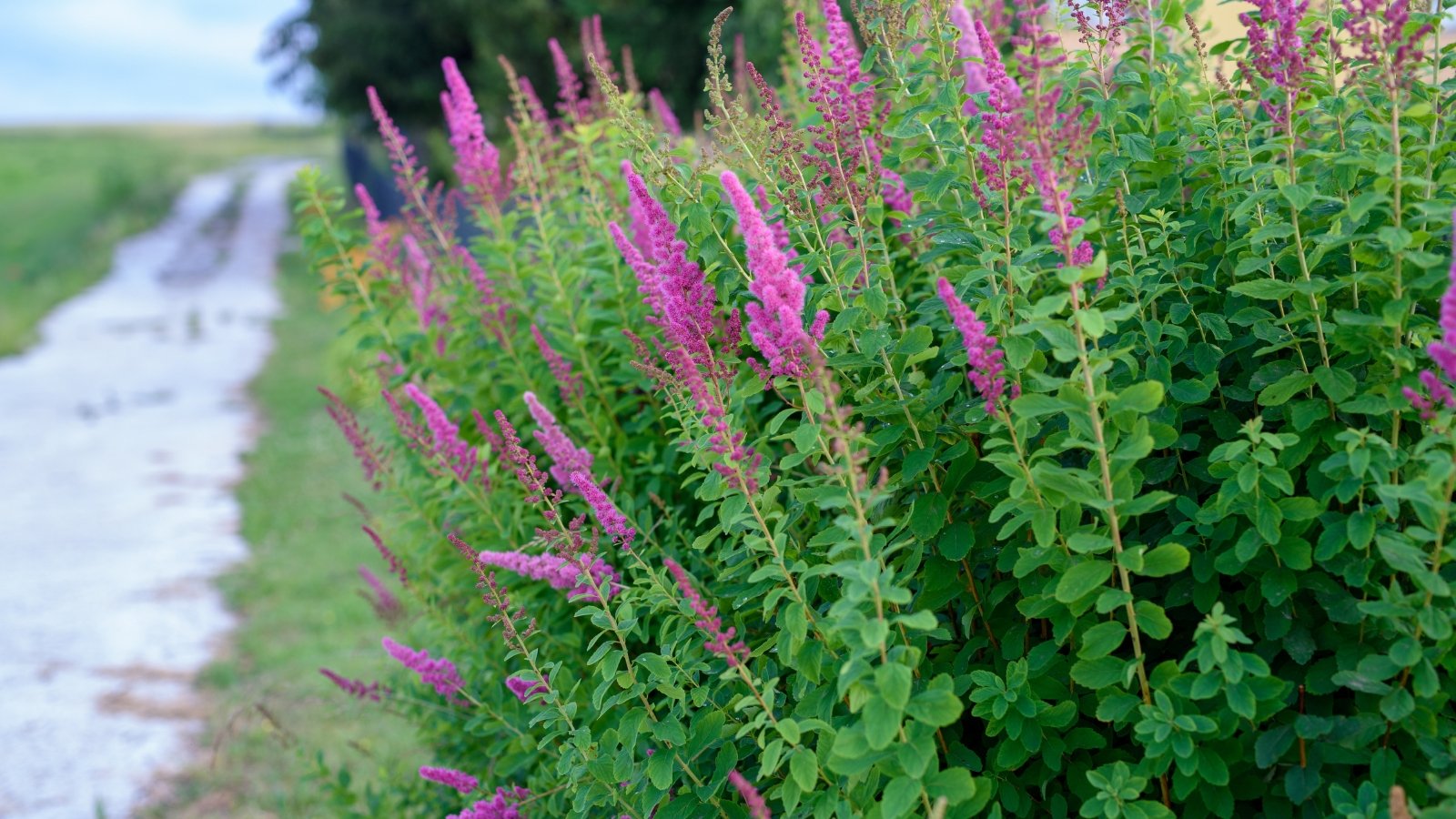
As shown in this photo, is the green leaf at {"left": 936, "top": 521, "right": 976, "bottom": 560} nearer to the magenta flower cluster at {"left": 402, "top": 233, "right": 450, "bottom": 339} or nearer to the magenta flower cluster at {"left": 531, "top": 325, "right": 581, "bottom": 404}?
the magenta flower cluster at {"left": 531, "top": 325, "right": 581, "bottom": 404}

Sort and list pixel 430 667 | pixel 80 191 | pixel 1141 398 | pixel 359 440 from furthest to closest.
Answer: pixel 80 191
pixel 359 440
pixel 430 667
pixel 1141 398

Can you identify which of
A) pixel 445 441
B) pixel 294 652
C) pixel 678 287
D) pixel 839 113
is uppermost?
pixel 839 113

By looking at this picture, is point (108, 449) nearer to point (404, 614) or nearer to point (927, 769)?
point (404, 614)

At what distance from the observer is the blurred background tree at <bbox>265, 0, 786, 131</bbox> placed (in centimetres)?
1606

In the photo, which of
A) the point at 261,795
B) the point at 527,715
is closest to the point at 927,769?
the point at 527,715

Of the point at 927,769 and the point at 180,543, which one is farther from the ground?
the point at 927,769

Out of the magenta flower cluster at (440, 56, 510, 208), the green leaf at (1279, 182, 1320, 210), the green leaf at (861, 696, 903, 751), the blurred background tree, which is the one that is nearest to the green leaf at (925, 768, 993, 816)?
the green leaf at (861, 696, 903, 751)

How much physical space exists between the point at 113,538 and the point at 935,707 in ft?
29.2

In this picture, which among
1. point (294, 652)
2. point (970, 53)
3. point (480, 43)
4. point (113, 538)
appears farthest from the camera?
point (480, 43)

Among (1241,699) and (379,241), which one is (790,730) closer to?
(1241,699)

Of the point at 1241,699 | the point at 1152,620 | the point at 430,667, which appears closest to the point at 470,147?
the point at 430,667

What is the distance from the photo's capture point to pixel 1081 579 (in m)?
1.77

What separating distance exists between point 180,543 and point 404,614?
591 centimetres

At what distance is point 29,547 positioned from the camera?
29.4ft
